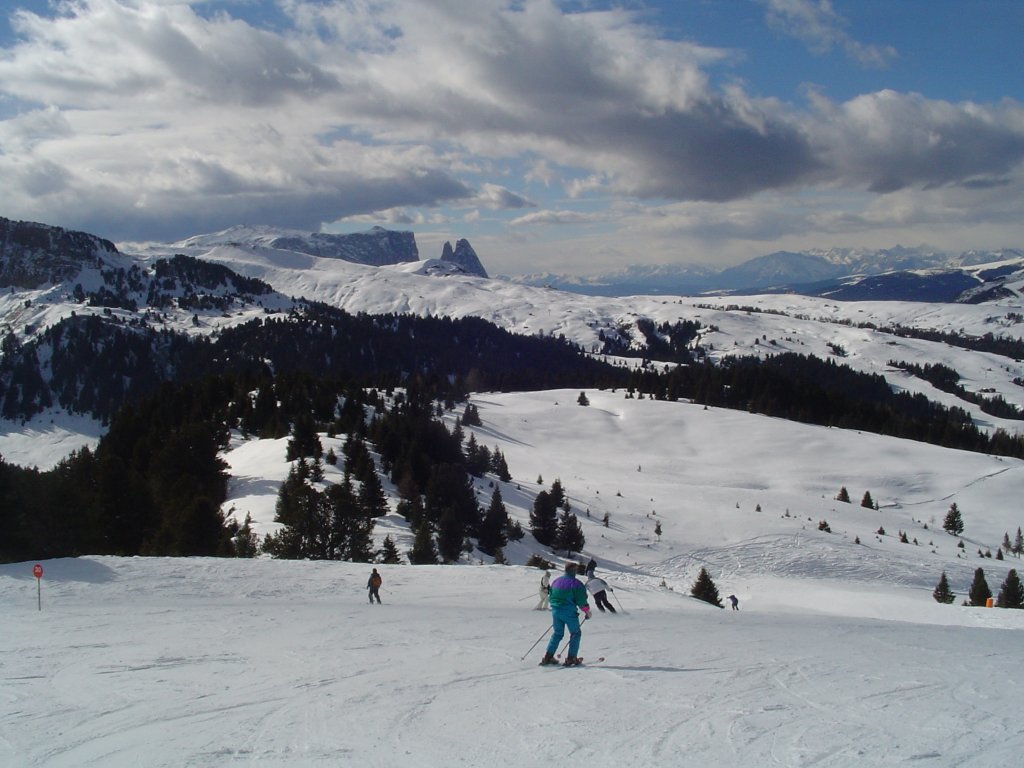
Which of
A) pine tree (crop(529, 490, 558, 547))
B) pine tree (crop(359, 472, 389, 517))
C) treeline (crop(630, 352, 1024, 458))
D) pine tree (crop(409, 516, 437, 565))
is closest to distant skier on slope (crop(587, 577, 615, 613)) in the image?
pine tree (crop(409, 516, 437, 565))

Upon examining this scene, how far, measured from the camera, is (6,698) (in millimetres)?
9812

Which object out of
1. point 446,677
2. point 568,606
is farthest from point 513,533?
point 446,677

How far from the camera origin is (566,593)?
11.8m

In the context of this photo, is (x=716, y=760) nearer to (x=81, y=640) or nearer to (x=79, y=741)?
(x=79, y=741)

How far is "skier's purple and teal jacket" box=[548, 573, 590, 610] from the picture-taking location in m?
11.8

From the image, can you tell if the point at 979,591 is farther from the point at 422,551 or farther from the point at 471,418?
the point at 471,418

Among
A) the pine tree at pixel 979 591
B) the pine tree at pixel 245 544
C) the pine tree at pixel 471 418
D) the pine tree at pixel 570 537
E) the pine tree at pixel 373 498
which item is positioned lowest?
the pine tree at pixel 979 591

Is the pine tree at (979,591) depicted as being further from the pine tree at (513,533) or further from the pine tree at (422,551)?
the pine tree at (422,551)

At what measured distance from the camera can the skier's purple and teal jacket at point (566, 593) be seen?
1179 centimetres

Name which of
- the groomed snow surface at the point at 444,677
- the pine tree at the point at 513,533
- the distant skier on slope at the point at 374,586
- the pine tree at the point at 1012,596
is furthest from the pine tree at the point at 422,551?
the pine tree at the point at 1012,596

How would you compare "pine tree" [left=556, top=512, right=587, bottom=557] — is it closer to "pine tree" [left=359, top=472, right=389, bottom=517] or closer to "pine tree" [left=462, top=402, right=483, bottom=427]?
"pine tree" [left=359, top=472, right=389, bottom=517]

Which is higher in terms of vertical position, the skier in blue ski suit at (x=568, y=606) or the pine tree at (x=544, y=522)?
the skier in blue ski suit at (x=568, y=606)

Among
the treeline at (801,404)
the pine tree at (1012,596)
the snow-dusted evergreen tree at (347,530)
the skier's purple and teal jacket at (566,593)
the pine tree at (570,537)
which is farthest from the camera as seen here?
the treeline at (801,404)

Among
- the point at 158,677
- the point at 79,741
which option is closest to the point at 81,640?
the point at 158,677
